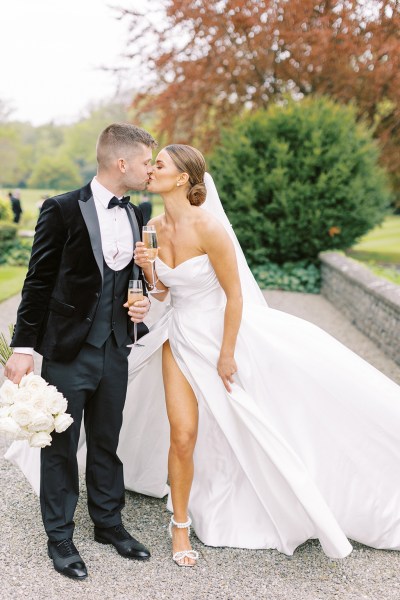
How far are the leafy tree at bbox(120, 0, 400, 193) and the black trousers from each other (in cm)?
1256

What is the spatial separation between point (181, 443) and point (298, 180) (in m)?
10.3

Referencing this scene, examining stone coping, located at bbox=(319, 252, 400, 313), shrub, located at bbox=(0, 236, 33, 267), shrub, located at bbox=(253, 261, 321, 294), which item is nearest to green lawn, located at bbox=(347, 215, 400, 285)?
stone coping, located at bbox=(319, 252, 400, 313)

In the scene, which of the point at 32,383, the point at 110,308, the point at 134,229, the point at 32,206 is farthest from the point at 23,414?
the point at 32,206

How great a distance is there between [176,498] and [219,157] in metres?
11.1

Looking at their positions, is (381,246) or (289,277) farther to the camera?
(381,246)

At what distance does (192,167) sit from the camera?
3.29 m

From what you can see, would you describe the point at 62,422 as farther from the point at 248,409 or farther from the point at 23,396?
the point at 248,409

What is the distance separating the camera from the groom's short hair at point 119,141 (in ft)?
10.0

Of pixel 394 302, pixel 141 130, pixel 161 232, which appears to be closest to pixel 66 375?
pixel 161 232

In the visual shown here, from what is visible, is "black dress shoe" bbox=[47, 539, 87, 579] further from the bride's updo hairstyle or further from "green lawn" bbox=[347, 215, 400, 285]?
"green lawn" bbox=[347, 215, 400, 285]

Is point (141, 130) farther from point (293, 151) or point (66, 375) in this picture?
point (293, 151)

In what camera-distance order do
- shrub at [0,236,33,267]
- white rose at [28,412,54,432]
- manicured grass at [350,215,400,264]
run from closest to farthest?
white rose at [28,412,54,432] → shrub at [0,236,33,267] → manicured grass at [350,215,400,264]

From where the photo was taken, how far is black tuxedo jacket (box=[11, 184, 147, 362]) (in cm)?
300

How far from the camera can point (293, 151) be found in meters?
12.9
